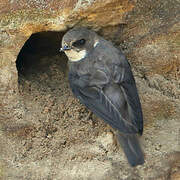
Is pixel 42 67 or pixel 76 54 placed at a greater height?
pixel 76 54

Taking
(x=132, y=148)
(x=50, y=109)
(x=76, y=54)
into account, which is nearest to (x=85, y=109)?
(x=50, y=109)

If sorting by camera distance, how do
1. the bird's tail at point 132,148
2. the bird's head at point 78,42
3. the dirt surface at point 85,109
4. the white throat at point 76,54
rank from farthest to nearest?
1. the white throat at point 76,54
2. the bird's head at point 78,42
3. the dirt surface at point 85,109
4. the bird's tail at point 132,148

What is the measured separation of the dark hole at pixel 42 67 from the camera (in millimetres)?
2793

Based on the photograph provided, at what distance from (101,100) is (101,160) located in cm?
33

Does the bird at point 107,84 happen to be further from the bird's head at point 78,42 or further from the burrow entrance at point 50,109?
the burrow entrance at point 50,109

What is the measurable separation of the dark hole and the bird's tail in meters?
0.60

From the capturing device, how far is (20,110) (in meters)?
2.57

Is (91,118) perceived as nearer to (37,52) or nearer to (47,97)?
(47,97)

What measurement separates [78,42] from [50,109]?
17.1 inches

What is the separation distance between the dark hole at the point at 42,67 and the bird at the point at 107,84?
0.73 feet

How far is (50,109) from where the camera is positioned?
2652mm

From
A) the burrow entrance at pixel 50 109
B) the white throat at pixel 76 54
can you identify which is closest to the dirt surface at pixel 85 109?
the burrow entrance at pixel 50 109

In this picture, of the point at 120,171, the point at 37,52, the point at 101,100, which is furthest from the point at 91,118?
the point at 37,52

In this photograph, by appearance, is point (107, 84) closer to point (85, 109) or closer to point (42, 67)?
point (85, 109)
